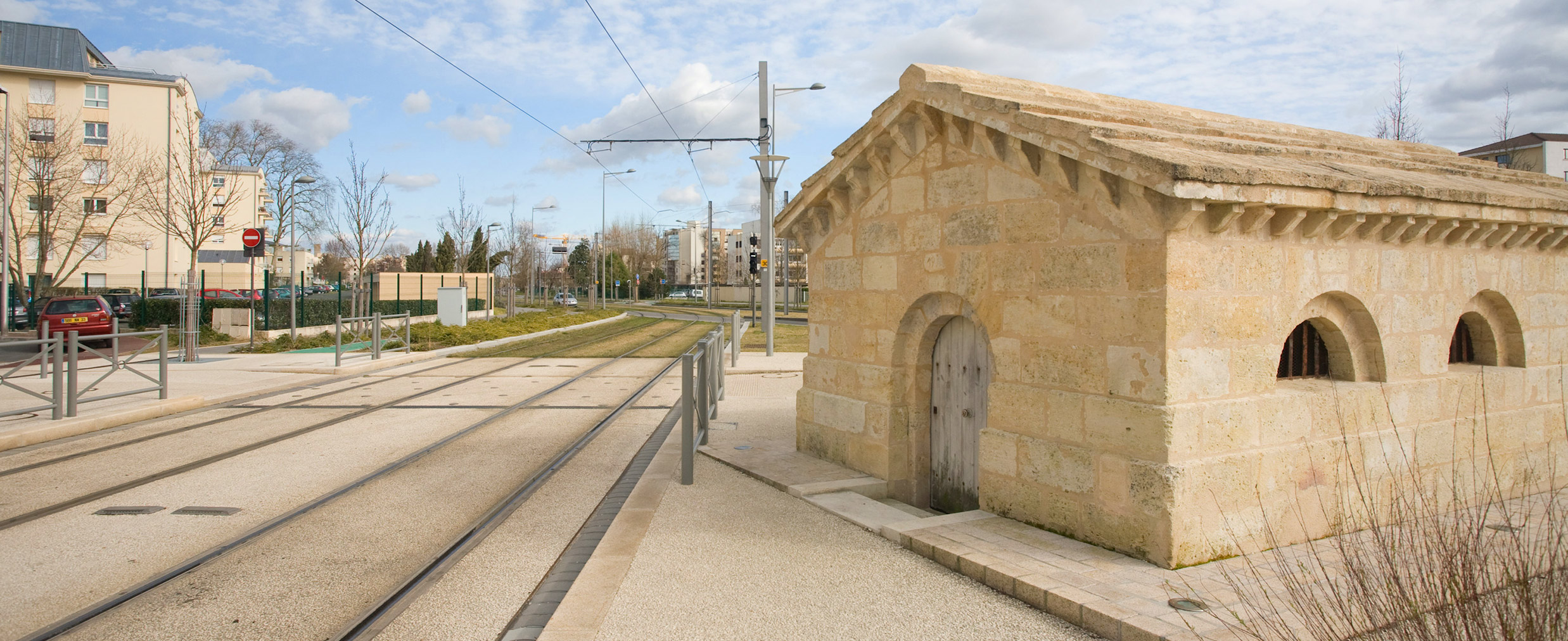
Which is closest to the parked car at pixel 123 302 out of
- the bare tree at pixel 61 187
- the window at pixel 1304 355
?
the bare tree at pixel 61 187

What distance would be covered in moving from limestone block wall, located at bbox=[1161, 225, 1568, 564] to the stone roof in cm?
38

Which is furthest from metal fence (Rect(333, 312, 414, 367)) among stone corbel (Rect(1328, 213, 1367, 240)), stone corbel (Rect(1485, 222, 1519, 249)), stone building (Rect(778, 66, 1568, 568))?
stone corbel (Rect(1485, 222, 1519, 249))

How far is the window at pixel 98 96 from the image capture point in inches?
1705

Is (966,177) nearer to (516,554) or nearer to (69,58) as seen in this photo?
(516,554)

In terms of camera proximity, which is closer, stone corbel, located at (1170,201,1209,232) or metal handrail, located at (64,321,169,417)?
stone corbel, located at (1170,201,1209,232)

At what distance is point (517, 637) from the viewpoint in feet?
13.8

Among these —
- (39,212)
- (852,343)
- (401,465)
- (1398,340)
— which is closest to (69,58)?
(39,212)

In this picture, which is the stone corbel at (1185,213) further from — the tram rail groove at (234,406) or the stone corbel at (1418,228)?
the tram rail groove at (234,406)

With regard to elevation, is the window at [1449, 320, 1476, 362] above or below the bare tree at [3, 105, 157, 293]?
below

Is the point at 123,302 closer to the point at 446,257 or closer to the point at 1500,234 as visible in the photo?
the point at 446,257

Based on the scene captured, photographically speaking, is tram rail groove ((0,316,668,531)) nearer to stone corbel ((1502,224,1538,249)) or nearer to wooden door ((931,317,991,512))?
wooden door ((931,317,991,512))

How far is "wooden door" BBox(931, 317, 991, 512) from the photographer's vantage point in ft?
21.8

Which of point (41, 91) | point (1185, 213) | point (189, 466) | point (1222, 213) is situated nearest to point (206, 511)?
point (189, 466)

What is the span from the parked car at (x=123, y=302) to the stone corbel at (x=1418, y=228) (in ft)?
112
